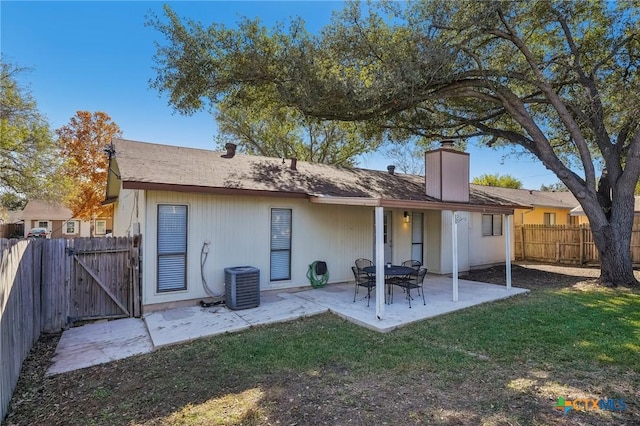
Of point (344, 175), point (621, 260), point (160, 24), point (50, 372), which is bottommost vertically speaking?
point (50, 372)

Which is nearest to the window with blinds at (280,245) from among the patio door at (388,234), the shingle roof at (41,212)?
the patio door at (388,234)

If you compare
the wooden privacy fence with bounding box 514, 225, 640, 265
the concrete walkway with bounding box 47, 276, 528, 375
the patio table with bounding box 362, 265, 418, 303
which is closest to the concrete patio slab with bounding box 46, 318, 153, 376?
the concrete walkway with bounding box 47, 276, 528, 375

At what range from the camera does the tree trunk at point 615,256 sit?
9.10 metres

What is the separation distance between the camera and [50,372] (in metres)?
4.14

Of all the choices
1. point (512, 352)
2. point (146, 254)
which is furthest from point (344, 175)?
point (512, 352)

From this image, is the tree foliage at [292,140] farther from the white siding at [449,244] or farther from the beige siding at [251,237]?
the beige siding at [251,237]

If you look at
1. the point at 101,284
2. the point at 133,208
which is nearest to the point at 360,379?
the point at 101,284

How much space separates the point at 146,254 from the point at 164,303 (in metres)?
1.03

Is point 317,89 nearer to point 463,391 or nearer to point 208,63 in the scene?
point 208,63

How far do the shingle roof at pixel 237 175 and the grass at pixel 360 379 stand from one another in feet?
9.53

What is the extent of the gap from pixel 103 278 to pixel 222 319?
7.65 feet

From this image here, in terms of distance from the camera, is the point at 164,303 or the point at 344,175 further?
the point at 344,175

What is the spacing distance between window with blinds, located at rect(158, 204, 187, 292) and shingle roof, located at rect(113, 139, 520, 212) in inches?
25.1

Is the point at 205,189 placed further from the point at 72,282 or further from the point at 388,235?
the point at 388,235
